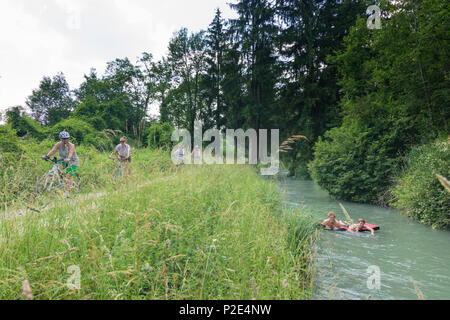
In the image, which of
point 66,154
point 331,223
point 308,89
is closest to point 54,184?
point 66,154

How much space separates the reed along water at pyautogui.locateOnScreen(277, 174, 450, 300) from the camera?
12.9 feet

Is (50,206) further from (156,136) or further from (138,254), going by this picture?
(156,136)

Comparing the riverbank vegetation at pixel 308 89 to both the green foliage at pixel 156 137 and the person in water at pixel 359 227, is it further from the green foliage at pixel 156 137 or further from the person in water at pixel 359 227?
the person in water at pixel 359 227

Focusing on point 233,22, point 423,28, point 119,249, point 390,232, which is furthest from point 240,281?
point 233,22

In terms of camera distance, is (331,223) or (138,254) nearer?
(138,254)

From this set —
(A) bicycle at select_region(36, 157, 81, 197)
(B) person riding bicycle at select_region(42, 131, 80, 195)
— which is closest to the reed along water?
(A) bicycle at select_region(36, 157, 81, 197)

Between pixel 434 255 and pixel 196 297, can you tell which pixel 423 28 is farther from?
pixel 196 297

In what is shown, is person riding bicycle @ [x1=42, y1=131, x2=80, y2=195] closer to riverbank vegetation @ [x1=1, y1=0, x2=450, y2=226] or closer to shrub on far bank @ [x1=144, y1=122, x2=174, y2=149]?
riverbank vegetation @ [x1=1, y1=0, x2=450, y2=226]

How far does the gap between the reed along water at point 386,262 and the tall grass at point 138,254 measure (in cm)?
79

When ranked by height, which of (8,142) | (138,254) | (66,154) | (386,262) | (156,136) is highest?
(156,136)

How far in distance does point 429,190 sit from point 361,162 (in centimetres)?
442

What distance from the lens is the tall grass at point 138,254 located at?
2400mm

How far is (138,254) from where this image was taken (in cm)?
281
